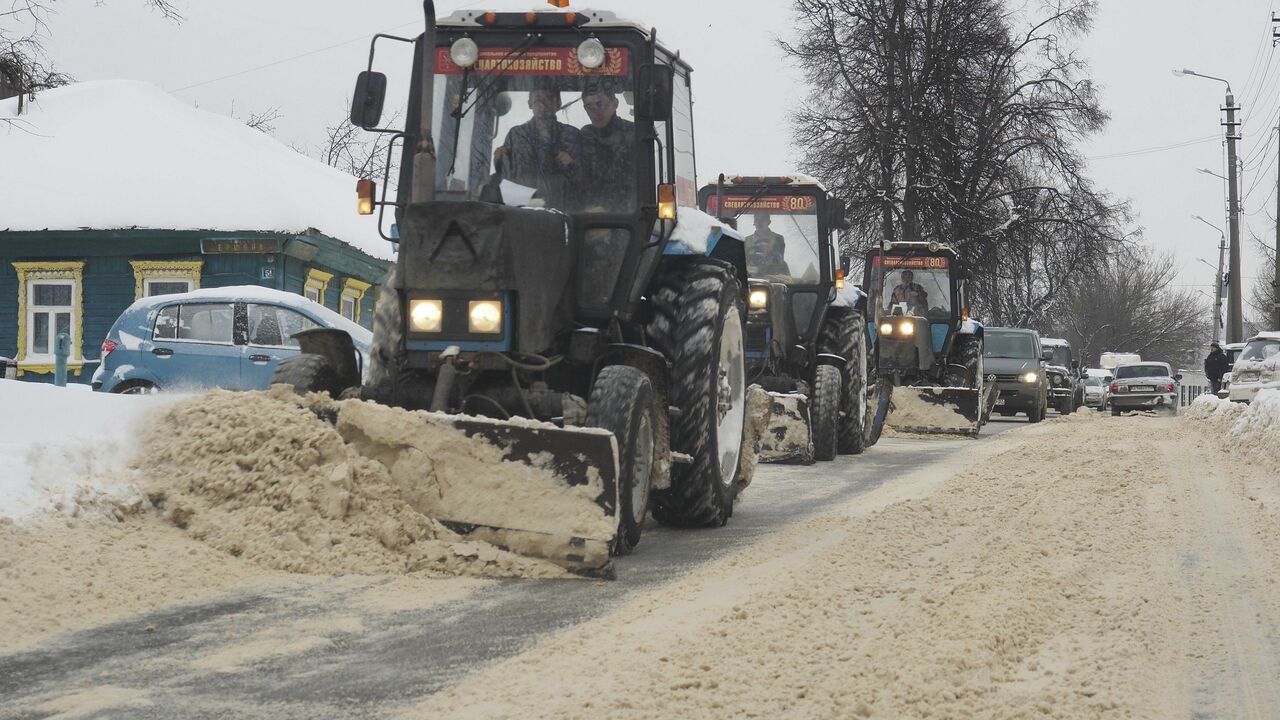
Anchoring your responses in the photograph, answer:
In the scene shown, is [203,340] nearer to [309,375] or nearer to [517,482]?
[309,375]

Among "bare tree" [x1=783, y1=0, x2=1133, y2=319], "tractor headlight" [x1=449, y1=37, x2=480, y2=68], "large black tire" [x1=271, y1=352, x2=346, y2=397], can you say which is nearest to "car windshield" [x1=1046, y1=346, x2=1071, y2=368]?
"bare tree" [x1=783, y1=0, x2=1133, y2=319]

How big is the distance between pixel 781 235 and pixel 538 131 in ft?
26.1

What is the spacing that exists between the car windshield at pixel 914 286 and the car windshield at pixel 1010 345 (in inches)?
251

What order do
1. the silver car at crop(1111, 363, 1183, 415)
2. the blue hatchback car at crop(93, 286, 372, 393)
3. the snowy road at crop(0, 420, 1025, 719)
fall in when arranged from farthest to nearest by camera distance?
the silver car at crop(1111, 363, 1183, 415) < the blue hatchback car at crop(93, 286, 372, 393) < the snowy road at crop(0, 420, 1025, 719)

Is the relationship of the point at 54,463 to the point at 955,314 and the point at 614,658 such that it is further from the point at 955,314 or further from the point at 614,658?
the point at 955,314

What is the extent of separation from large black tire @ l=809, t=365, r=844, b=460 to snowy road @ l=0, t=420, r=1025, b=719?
7.69 meters

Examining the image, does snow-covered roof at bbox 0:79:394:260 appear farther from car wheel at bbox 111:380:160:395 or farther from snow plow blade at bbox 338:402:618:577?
snow plow blade at bbox 338:402:618:577

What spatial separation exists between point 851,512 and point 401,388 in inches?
124

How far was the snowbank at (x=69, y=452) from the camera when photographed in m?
5.90

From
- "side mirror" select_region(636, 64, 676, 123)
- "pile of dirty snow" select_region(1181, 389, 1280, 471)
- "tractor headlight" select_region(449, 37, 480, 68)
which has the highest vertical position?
"tractor headlight" select_region(449, 37, 480, 68)

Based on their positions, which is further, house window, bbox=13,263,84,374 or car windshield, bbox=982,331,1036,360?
car windshield, bbox=982,331,1036,360

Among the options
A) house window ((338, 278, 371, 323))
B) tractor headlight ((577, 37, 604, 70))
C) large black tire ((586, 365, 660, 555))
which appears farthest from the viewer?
house window ((338, 278, 371, 323))

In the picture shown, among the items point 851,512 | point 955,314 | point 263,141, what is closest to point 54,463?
point 851,512

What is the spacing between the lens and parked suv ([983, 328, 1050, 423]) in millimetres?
26188
